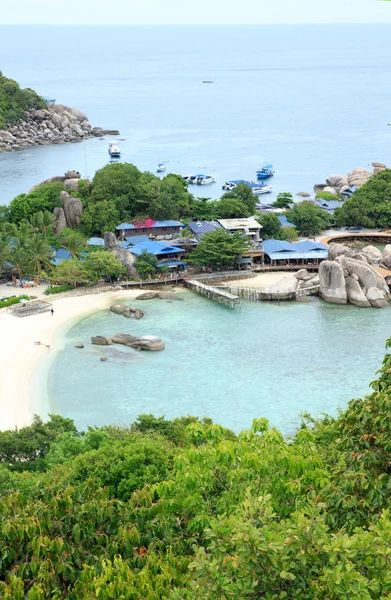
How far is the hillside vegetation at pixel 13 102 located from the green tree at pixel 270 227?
185ft

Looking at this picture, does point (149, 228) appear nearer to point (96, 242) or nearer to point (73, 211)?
point (96, 242)

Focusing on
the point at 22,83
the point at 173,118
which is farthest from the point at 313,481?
the point at 22,83

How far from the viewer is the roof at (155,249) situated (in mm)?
45906

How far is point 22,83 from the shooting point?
563 ft

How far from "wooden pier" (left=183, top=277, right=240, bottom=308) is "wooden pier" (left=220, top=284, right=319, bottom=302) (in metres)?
0.68

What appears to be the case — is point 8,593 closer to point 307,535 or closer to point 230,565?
point 230,565

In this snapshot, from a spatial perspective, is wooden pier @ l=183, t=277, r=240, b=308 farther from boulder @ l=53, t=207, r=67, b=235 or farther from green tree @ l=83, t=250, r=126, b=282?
boulder @ l=53, t=207, r=67, b=235

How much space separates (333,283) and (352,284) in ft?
3.20

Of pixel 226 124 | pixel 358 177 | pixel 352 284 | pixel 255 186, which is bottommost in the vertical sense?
pixel 352 284

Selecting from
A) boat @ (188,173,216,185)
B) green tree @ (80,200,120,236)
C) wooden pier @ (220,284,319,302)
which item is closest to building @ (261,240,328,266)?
wooden pier @ (220,284,319,302)

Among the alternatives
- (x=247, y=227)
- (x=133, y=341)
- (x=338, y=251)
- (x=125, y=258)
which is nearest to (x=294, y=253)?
(x=247, y=227)

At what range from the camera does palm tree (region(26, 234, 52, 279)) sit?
141 ft

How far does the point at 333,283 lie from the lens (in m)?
41.1

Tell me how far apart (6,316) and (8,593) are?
28.5 m
